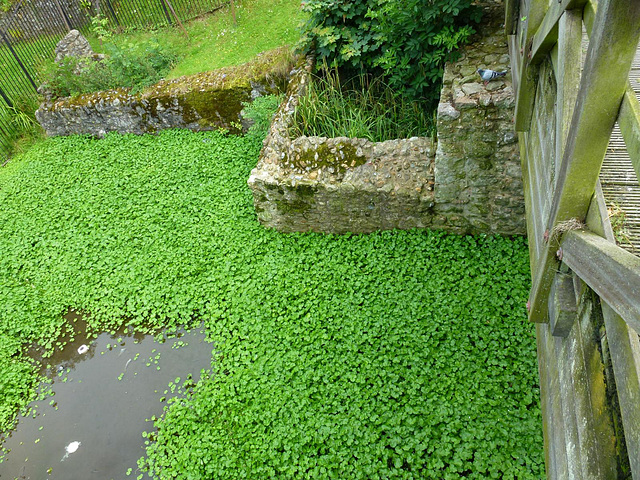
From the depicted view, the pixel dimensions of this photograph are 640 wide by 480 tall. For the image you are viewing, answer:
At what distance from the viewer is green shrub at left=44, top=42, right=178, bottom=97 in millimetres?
9758

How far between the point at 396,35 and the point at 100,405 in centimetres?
642

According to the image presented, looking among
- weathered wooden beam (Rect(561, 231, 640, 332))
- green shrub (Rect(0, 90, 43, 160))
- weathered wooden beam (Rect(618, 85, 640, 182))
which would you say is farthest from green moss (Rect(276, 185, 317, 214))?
green shrub (Rect(0, 90, 43, 160))

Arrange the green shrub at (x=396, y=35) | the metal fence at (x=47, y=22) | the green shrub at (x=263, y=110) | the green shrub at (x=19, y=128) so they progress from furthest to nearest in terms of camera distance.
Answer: the metal fence at (x=47, y=22) < the green shrub at (x=19, y=128) < the green shrub at (x=263, y=110) < the green shrub at (x=396, y=35)

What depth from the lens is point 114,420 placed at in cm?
511

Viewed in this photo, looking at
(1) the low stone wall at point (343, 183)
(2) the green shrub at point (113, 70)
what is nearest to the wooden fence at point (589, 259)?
(1) the low stone wall at point (343, 183)

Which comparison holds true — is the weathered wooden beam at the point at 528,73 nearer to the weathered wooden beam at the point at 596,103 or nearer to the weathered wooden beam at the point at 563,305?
the weathered wooden beam at the point at 596,103

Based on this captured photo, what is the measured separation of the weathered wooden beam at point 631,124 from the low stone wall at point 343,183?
4064mm

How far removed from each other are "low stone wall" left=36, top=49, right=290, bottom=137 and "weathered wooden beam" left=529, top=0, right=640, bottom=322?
274 inches

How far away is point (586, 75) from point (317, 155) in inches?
179

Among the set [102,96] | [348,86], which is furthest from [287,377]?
[102,96]

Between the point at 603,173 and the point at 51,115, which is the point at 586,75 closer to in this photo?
the point at 603,173

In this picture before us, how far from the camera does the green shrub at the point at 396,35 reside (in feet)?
17.9

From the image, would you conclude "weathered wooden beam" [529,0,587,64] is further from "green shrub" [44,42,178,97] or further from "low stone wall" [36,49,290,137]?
"green shrub" [44,42,178,97]

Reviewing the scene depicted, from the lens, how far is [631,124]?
1.38 metres
